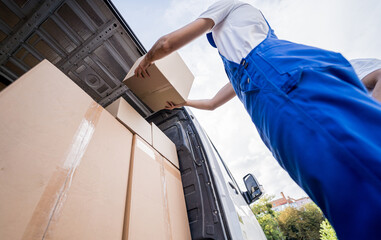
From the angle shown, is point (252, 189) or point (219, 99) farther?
point (252, 189)

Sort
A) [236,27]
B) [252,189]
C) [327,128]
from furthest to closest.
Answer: [252,189]
[236,27]
[327,128]

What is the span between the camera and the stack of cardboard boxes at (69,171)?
566 millimetres

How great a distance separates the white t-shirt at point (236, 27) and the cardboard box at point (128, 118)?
88 cm

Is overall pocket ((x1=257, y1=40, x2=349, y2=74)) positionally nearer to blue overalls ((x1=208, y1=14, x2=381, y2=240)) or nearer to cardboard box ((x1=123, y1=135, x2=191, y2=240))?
blue overalls ((x1=208, y1=14, x2=381, y2=240))

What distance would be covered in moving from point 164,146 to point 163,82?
69 centimetres

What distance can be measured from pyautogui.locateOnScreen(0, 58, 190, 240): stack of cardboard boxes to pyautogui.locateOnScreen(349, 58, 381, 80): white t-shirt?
1367 mm

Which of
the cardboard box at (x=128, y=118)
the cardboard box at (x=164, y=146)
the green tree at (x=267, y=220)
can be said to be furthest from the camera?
the green tree at (x=267, y=220)

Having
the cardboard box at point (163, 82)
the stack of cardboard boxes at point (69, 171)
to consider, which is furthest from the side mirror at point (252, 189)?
the cardboard box at point (163, 82)

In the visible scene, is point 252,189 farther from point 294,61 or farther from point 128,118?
point 294,61

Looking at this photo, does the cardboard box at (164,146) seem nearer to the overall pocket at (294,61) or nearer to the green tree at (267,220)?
the overall pocket at (294,61)

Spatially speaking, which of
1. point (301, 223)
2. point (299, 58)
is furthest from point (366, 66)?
point (301, 223)

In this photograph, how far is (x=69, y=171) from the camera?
0.73 meters

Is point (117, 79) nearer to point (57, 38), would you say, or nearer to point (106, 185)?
point (57, 38)

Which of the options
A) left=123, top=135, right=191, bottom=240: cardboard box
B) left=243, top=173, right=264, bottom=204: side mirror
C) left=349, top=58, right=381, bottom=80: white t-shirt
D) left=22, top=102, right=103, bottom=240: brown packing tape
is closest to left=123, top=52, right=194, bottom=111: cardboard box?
left=123, top=135, right=191, bottom=240: cardboard box
